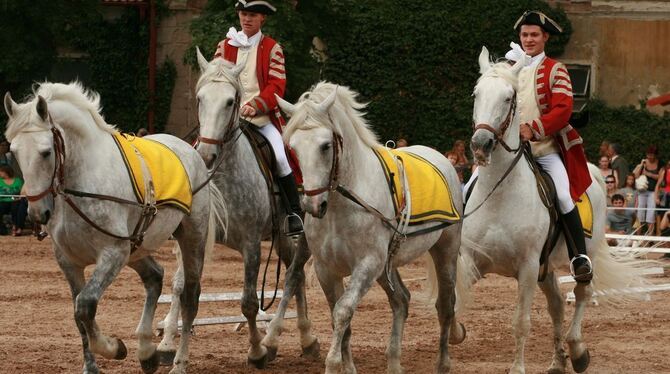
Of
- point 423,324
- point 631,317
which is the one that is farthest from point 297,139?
point 631,317

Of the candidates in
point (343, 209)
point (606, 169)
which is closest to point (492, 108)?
point (343, 209)

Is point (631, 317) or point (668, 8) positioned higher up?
point (668, 8)

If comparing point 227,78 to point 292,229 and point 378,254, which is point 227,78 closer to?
point 292,229

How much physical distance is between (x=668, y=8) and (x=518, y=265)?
794 inches

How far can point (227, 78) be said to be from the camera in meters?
10.3

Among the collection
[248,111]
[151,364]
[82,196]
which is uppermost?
[248,111]

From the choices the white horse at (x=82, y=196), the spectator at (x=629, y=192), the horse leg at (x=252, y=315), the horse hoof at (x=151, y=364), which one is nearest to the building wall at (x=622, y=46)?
the spectator at (x=629, y=192)

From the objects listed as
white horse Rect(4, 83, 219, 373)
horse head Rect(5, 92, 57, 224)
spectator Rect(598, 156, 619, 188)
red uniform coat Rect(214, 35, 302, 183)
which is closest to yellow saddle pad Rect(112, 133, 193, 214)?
white horse Rect(4, 83, 219, 373)

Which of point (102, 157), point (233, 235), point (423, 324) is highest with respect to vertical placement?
point (102, 157)

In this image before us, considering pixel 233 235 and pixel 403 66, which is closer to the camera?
pixel 233 235

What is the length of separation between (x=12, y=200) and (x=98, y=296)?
1393 cm

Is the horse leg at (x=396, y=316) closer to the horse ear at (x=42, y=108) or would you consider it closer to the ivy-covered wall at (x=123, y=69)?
the horse ear at (x=42, y=108)

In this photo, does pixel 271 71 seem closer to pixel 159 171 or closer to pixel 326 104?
pixel 159 171

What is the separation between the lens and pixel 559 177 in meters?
10.7
